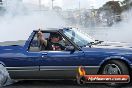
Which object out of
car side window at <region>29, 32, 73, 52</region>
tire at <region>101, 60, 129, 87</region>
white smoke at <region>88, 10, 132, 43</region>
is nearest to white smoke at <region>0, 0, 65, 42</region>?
white smoke at <region>88, 10, 132, 43</region>

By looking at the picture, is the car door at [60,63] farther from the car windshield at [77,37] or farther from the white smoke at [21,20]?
the white smoke at [21,20]

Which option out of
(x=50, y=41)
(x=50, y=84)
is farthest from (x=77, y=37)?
(x=50, y=84)

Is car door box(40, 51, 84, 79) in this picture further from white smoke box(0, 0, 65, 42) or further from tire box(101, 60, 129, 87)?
white smoke box(0, 0, 65, 42)

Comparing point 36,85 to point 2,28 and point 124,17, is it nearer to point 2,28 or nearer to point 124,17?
point 124,17

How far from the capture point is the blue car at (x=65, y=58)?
30.7ft

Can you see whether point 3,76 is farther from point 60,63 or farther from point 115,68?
point 115,68

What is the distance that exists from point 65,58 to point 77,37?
0.76 meters

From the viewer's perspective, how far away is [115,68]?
9.35 m

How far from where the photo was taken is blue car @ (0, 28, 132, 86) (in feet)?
30.7

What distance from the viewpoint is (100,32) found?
88.8ft

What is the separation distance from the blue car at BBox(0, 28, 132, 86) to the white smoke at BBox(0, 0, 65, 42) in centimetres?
1589

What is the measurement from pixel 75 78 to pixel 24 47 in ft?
4.38

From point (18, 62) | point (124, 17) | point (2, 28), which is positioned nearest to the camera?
point (18, 62)

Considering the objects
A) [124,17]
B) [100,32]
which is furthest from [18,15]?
[124,17]
